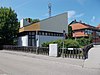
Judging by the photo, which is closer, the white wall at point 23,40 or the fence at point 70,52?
the fence at point 70,52

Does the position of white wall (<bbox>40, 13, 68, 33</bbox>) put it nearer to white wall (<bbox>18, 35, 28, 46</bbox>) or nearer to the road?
white wall (<bbox>18, 35, 28, 46</bbox>)

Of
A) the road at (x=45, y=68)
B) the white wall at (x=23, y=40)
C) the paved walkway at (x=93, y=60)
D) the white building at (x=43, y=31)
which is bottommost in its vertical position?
the road at (x=45, y=68)

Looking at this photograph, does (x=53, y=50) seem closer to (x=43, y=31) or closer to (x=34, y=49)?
(x=34, y=49)

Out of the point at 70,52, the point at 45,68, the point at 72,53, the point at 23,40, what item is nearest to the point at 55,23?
the point at 23,40

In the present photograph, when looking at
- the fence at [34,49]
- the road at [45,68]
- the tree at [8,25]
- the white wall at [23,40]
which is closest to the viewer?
the road at [45,68]

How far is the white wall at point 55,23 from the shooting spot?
44.7m

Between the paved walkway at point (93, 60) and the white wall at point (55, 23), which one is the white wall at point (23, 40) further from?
the paved walkway at point (93, 60)

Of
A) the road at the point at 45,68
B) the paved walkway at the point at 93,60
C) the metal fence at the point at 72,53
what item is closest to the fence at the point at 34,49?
the metal fence at the point at 72,53

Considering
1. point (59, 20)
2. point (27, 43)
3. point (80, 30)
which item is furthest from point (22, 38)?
point (80, 30)

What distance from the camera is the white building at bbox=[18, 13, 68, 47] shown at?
4351 cm

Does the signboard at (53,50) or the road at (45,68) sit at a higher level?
the signboard at (53,50)

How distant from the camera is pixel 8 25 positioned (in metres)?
47.4

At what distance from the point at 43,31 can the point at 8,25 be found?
904cm

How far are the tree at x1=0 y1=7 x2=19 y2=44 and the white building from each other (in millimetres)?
1779
